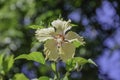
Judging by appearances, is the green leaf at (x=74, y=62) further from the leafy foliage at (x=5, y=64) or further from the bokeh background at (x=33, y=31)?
the bokeh background at (x=33, y=31)

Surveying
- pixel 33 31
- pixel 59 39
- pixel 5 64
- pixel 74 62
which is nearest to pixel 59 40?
pixel 59 39

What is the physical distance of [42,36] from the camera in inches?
57.0

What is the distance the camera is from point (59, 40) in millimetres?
1428

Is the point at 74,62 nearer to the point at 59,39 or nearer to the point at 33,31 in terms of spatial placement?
the point at 59,39

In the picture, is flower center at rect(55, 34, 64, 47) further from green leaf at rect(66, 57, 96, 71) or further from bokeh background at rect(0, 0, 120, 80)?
bokeh background at rect(0, 0, 120, 80)

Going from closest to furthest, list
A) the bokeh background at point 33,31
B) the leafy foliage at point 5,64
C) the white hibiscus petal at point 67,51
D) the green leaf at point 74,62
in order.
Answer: the white hibiscus petal at point 67,51 < the green leaf at point 74,62 < the leafy foliage at point 5,64 < the bokeh background at point 33,31

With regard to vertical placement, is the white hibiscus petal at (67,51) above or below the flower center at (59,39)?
below

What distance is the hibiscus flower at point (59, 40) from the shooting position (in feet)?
4.67

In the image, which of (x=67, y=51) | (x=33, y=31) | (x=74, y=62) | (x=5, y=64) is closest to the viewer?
(x=67, y=51)

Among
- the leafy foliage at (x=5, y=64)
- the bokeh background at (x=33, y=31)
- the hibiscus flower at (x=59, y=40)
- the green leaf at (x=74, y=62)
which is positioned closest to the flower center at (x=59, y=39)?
the hibiscus flower at (x=59, y=40)

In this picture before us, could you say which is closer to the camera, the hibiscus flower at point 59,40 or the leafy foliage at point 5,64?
the hibiscus flower at point 59,40

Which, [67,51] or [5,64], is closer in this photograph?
[67,51]

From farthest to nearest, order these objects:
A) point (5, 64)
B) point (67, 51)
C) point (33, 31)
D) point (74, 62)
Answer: point (33, 31), point (5, 64), point (74, 62), point (67, 51)

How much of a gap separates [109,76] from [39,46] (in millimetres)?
763
